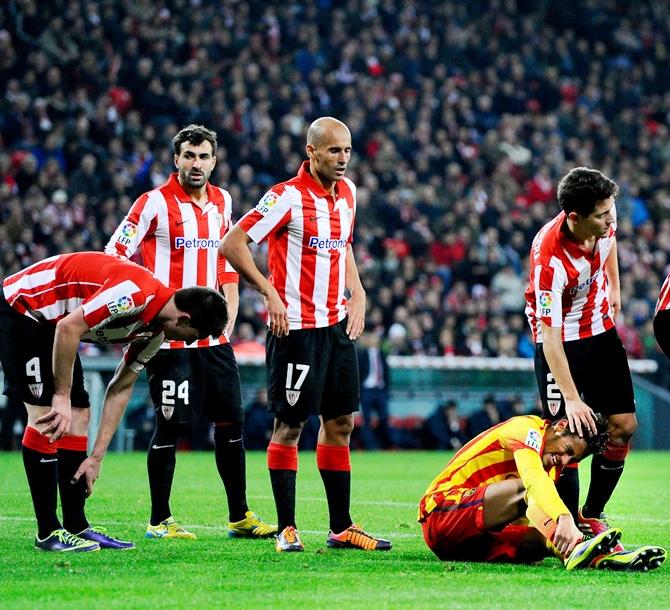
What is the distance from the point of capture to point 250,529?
7.41 metres

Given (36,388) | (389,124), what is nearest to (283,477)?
(36,388)

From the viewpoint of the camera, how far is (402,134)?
2283 cm

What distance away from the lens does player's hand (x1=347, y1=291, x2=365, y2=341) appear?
7.10 meters

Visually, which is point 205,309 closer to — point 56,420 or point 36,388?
point 56,420

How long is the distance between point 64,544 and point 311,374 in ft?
5.22

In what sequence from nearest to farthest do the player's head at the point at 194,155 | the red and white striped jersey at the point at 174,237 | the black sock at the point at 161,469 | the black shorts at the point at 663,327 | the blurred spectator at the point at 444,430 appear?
the black shorts at the point at 663,327
the black sock at the point at 161,469
the red and white striped jersey at the point at 174,237
the player's head at the point at 194,155
the blurred spectator at the point at 444,430

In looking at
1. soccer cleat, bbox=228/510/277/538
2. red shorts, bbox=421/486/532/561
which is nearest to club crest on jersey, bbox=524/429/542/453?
red shorts, bbox=421/486/532/561

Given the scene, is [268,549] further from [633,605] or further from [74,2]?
[74,2]

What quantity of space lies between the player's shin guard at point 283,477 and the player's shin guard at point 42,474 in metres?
1.18

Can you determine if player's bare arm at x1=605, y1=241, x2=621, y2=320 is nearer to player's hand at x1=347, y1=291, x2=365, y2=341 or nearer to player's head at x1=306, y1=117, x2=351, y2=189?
player's hand at x1=347, y1=291, x2=365, y2=341

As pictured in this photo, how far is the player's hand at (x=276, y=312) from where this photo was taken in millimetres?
6645

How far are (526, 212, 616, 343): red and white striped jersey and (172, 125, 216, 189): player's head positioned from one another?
216 cm

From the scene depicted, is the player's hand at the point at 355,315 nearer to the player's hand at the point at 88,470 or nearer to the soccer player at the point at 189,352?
the soccer player at the point at 189,352

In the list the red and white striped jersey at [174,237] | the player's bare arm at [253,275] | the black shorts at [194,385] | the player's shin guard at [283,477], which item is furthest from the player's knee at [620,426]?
the red and white striped jersey at [174,237]
